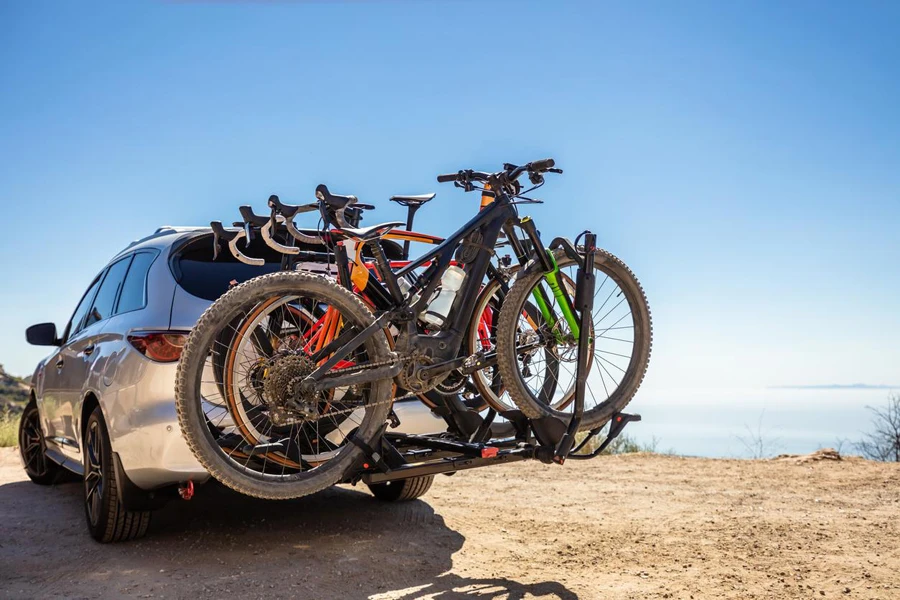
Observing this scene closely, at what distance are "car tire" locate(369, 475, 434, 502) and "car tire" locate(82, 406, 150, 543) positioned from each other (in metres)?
1.80

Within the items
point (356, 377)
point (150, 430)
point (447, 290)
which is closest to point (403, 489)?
point (447, 290)

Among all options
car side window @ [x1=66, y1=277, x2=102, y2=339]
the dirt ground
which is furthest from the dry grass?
car side window @ [x1=66, y1=277, x2=102, y2=339]

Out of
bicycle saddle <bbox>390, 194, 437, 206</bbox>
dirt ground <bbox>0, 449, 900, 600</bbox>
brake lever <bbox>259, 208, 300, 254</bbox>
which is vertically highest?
bicycle saddle <bbox>390, 194, 437, 206</bbox>

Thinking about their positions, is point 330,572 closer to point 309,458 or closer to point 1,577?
point 309,458

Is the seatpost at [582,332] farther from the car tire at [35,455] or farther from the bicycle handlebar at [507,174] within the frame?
the car tire at [35,455]

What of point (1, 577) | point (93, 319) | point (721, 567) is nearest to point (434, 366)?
point (721, 567)

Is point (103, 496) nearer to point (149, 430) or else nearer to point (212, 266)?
point (149, 430)

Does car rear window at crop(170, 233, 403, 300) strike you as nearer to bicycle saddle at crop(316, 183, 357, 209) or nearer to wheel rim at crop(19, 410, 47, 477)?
bicycle saddle at crop(316, 183, 357, 209)

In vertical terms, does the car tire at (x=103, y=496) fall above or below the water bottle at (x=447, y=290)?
below

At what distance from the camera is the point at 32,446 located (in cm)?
719

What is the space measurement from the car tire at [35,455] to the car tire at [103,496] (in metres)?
2.50

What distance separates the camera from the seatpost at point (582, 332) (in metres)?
4.18

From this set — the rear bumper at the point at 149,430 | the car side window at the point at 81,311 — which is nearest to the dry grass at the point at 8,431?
the car side window at the point at 81,311

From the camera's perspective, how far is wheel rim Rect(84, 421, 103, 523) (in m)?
4.65
